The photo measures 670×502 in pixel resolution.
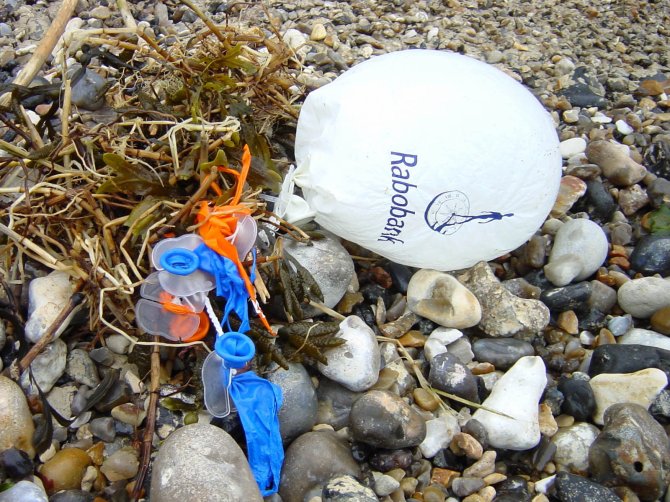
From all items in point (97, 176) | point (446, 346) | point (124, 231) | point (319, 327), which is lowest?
point (446, 346)

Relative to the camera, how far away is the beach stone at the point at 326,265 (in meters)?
2.15

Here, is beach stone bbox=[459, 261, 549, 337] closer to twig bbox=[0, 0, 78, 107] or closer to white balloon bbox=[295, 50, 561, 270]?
white balloon bbox=[295, 50, 561, 270]

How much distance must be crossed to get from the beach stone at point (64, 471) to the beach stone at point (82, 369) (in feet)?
0.80

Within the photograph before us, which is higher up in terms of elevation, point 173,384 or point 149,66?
point 149,66

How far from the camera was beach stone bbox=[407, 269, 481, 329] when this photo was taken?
2197 mm

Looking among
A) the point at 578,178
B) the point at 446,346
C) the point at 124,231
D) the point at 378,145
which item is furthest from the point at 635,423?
the point at 124,231

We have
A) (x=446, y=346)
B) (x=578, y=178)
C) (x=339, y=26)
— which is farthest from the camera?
(x=339, y=26)

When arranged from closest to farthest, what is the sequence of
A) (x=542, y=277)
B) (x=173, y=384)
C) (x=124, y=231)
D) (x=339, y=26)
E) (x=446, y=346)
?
(x=173, y=384) < (x=124, y=231) < (x=446, y=346) < (x=542, y=277) < (x=339, y=26)

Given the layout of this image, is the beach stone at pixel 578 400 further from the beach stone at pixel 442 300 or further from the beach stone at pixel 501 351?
the beach stone at pixel 442 300

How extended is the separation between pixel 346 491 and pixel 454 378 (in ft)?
1.95

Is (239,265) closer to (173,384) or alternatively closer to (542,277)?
(173,384)

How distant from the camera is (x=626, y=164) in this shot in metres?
2.85

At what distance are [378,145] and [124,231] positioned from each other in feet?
2.92

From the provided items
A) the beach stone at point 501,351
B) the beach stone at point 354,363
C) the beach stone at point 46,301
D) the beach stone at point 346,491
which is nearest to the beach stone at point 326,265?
the beach stone at point 354,363
